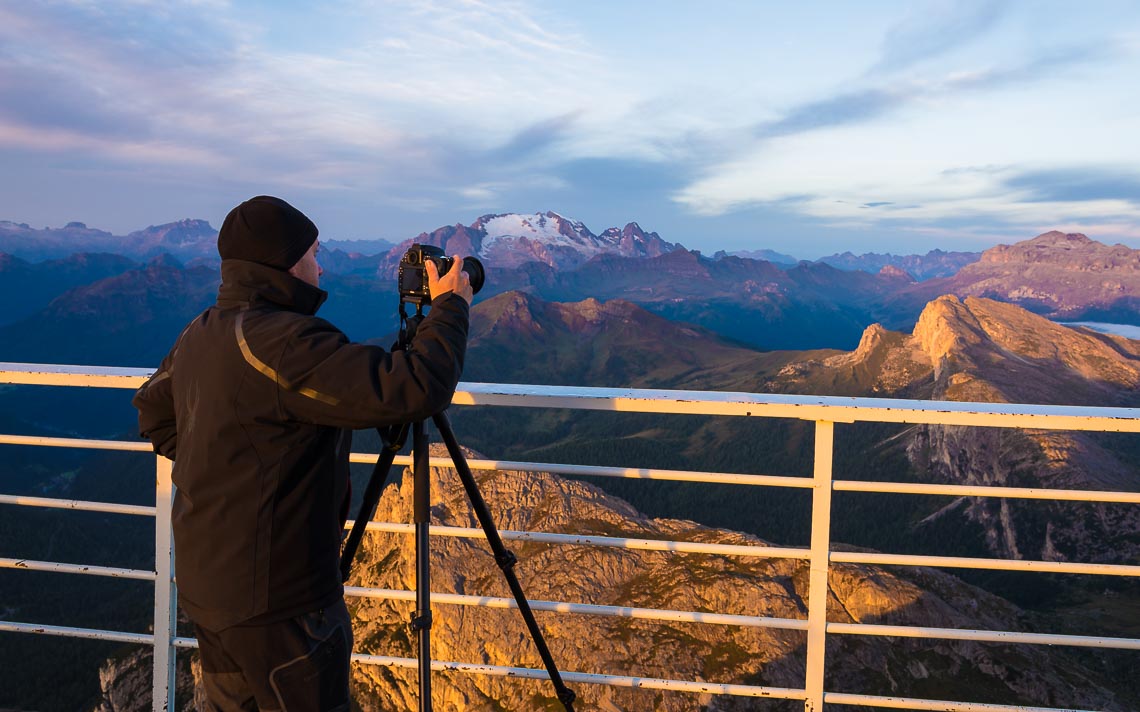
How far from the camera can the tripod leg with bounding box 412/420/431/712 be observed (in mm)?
2672

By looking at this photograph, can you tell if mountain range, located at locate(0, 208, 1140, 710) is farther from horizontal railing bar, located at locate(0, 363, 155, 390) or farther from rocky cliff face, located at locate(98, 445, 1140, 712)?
horizontal railing bar, located at locate(0, 363, 155, 390)

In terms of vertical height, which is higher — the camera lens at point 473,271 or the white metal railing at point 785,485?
the camera lens at point 473,271

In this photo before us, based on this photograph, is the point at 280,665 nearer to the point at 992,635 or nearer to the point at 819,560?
the point at 819,560

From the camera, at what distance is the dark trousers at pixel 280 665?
7.46 ft

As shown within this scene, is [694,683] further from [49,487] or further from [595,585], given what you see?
[49,487]

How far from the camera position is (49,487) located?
554 ft

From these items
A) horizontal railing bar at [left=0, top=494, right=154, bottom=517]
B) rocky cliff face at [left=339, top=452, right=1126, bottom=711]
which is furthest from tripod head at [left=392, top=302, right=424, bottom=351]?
rocky cliff face at [left=339, top=452, right=1126, bottom=711]

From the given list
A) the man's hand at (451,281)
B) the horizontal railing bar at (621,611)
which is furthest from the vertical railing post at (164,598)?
the man's hand at (451,281)

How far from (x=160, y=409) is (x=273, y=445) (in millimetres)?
607

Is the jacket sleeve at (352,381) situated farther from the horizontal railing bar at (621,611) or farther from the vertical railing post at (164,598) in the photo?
the vertical railing post at (164,598)

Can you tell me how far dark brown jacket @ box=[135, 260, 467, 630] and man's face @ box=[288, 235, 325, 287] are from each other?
5 cm

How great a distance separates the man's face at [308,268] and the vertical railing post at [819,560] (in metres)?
2.18

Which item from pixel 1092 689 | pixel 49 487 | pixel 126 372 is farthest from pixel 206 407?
pixel 49 487

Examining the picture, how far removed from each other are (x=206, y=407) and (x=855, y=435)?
159 meters
